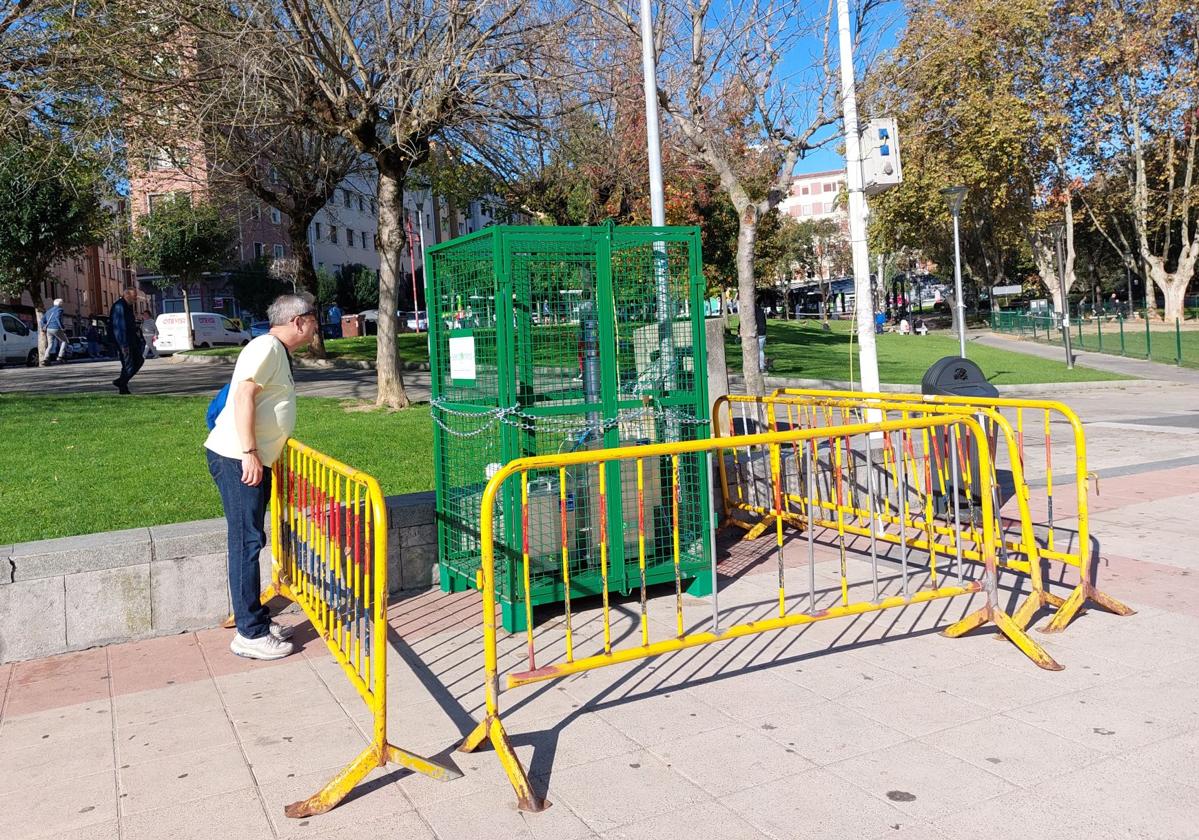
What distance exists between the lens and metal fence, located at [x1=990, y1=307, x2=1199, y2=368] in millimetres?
29188

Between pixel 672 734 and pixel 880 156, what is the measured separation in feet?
20.8

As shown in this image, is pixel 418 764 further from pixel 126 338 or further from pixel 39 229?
pixel 39 229

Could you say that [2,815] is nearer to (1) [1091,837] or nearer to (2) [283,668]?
(2) [283,668]

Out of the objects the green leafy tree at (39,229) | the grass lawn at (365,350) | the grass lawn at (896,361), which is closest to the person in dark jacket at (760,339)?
the grass lawn at (896,361)

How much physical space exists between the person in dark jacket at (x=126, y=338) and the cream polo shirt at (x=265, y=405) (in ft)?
33.4

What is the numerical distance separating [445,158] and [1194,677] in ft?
44.8

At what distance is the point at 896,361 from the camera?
26453 mm

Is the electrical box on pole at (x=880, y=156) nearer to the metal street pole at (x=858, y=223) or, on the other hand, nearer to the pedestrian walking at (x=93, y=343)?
the metal street pole at (x=858, y=223)

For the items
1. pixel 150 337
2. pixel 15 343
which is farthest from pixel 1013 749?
pixel 150 337

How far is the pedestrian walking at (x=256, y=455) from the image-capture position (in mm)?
5004

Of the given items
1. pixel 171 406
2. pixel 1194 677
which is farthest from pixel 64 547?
pixel 171 406

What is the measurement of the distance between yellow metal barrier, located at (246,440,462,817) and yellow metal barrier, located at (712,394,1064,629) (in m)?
2.09

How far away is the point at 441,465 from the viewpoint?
6191mm

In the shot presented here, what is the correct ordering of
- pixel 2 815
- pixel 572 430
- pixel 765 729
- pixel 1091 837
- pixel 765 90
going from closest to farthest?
1. pixel 1091 837
2. pixel 2 815
3. pixel 765 729
4. pixel 572 430
5. pixel 765 90
